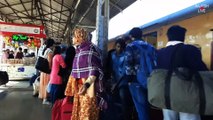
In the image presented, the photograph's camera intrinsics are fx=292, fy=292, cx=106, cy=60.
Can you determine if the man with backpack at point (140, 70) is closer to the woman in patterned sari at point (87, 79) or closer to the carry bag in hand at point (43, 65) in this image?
the woman in patterned sari at point (87, 79)

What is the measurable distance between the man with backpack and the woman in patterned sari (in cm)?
33

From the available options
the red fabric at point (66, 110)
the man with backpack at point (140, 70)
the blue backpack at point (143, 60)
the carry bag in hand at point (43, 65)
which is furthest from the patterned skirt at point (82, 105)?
the carry bag in hand at point (43, 65)

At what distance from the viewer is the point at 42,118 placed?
16.2 ft

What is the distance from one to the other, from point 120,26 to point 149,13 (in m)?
2.67

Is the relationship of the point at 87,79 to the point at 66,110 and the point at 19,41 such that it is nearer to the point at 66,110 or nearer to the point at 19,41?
the point at 66,110

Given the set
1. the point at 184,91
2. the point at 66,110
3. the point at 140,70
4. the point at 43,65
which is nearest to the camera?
the point at 184,91

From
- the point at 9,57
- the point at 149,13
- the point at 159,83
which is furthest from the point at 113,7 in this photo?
the point at 159,83

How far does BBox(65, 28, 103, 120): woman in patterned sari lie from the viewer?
3072 mm

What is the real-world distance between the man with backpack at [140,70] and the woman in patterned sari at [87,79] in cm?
33

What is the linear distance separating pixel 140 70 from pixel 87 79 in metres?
0.57

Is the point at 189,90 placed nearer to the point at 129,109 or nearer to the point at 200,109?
the point at 200,109

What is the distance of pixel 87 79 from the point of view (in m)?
3.08

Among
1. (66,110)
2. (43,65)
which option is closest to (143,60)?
(66,110)

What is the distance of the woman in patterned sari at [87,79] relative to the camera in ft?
10.1
